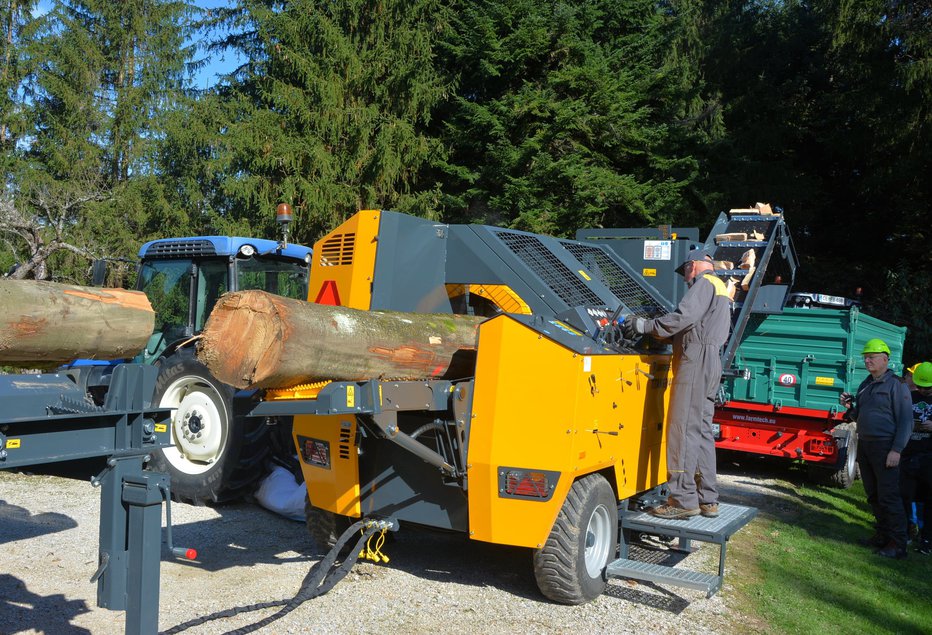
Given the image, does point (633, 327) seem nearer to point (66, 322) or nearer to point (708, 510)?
point (708, 510)

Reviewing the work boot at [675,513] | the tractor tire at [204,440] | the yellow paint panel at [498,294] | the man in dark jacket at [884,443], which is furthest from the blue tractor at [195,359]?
the man in dark jacket at [884,443]

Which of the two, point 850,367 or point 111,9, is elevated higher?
point 111,9

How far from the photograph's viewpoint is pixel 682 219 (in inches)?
675

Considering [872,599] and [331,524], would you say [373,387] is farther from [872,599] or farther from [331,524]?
[872,599]

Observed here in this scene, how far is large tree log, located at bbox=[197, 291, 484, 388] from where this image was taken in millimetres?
3883

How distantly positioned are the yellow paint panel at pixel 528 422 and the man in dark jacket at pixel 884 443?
342 centimetres

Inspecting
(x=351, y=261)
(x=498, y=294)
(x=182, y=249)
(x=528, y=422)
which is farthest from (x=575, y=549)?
(x=182, y=249)

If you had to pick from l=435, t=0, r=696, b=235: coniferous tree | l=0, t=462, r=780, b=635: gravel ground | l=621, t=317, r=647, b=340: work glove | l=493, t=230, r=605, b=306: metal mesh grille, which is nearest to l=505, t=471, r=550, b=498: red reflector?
l=0, t=462, r=780, b=635: gravel ground

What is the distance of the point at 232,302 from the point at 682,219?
14423 mm

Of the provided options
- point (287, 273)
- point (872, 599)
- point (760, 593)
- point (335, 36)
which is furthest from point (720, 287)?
point (335, 36)

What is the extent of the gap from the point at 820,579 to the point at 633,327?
250 cm

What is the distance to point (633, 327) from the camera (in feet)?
17.9

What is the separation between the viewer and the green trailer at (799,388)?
32.5 feet

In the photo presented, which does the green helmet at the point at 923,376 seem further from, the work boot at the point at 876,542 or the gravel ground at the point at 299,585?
the gravel ground at the point at 299,585
